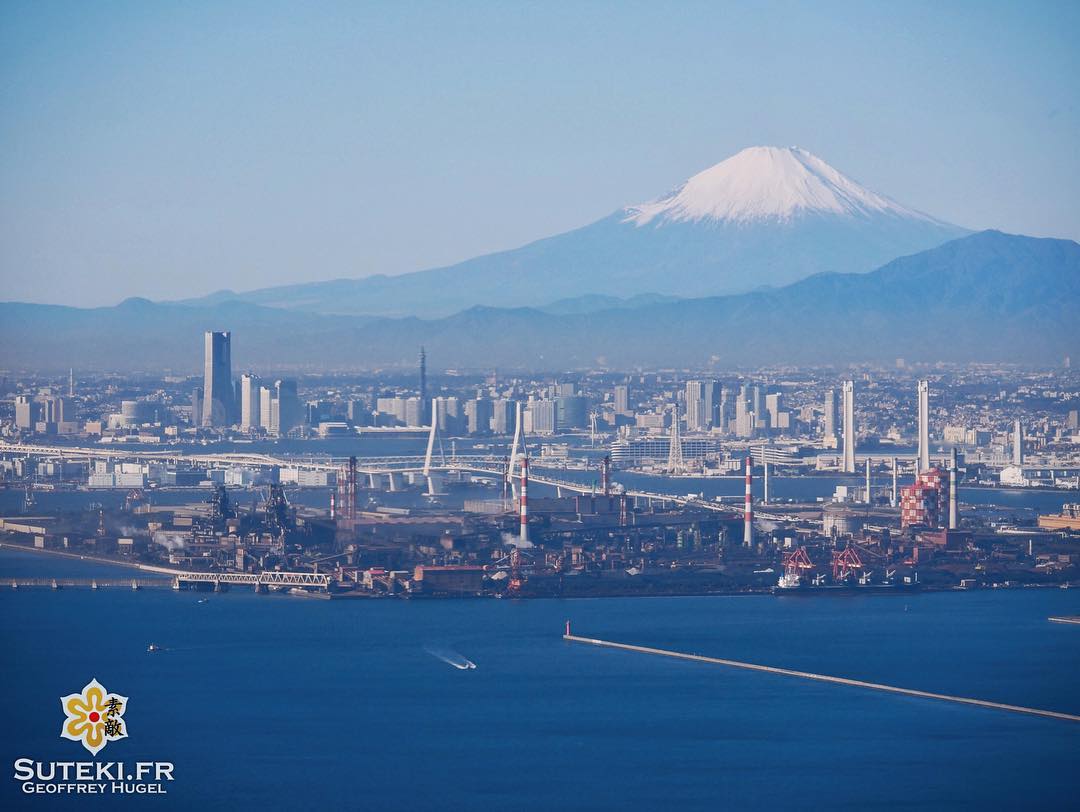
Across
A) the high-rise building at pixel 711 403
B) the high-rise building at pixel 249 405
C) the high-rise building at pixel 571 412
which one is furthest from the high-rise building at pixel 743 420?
the high-rise building at pixel 249 405

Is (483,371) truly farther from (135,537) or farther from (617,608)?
(617,608)

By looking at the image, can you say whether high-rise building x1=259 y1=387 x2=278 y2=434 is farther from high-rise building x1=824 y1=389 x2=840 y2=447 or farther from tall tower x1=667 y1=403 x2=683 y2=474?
high-rise building x1=824 y1=389 x2=840 y2=447

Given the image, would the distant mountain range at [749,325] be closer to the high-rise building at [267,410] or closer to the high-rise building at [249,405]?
the high-rise building at [249,405]

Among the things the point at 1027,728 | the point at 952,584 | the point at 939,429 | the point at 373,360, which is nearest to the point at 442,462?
the point at 939,429

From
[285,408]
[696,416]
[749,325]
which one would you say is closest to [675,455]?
[696,416]

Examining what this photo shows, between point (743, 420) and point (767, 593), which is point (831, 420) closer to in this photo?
point (743, 420)
